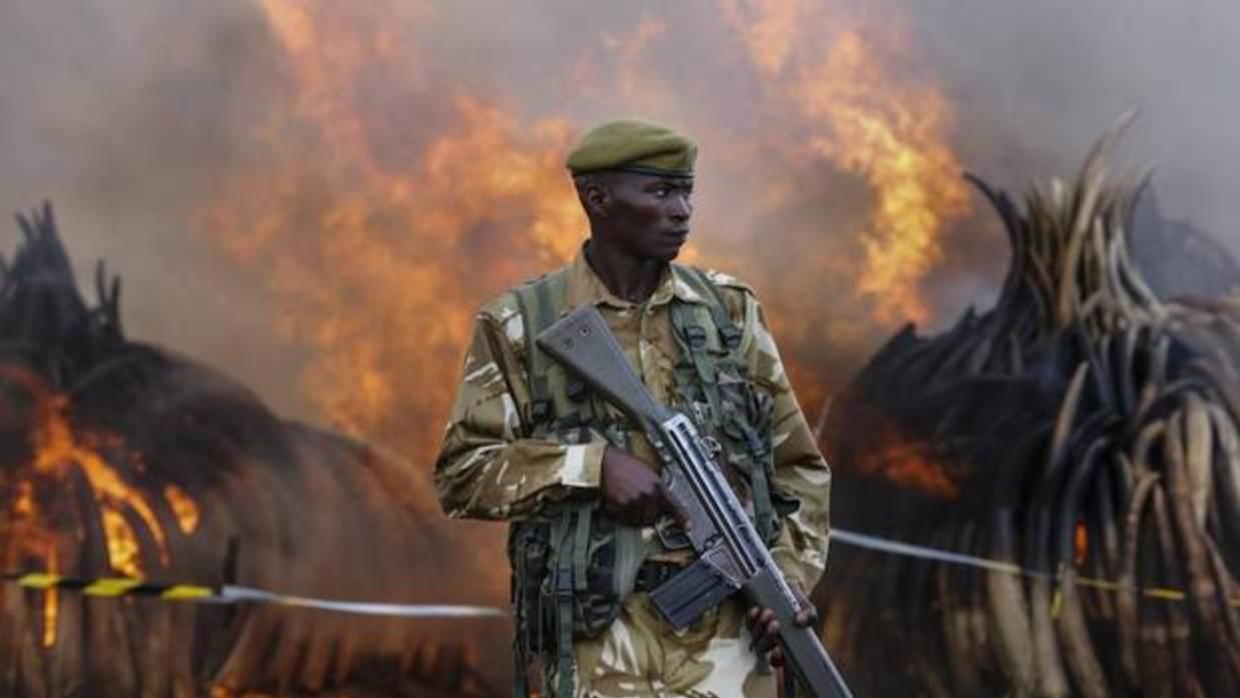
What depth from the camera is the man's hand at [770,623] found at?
350cm

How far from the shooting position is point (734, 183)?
7.05 meters

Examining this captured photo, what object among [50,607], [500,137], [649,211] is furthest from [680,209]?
[50,607]

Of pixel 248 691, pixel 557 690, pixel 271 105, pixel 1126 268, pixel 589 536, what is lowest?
pixel 248 691

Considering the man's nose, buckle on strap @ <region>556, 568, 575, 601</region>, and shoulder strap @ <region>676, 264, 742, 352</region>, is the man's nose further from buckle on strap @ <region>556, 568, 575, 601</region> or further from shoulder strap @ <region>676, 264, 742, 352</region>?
buckle on strap @ <region>556, 568, 575, 601</region>

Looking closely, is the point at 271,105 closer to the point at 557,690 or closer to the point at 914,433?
the point at 914,433

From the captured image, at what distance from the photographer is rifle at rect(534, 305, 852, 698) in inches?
137

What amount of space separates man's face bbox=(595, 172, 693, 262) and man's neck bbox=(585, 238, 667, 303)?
0.05m

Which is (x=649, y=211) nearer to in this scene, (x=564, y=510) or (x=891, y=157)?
(x=564, y=510)

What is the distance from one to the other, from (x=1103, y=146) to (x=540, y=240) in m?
1.84

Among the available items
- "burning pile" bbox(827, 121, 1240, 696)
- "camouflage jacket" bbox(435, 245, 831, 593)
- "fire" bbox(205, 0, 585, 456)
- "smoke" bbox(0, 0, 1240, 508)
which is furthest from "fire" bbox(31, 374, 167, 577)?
"camouflage jacket" bbox(435, 245, 831, 593)

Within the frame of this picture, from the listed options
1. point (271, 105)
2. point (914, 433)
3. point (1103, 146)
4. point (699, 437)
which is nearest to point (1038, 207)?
point (1103, 146)

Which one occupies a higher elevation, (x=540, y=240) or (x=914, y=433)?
(x=540, y=240)

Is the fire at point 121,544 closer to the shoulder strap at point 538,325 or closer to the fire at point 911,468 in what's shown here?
the fire at point 911,468

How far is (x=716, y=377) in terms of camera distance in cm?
364
